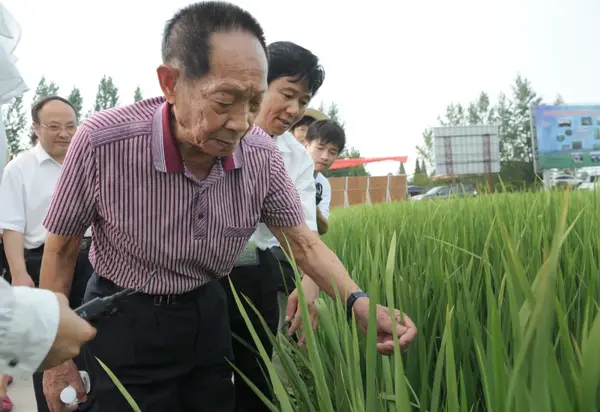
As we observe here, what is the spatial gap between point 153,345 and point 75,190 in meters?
0.32

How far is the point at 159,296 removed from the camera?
1159 millimetres

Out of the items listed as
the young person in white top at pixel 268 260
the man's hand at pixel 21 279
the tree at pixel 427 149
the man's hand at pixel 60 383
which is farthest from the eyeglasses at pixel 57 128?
the tree at pixel 427 149

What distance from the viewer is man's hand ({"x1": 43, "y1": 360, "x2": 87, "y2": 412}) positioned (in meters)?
1.16

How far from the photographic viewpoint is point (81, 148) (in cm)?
108

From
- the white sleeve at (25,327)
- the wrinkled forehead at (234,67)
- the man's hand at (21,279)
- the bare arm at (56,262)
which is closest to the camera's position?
the white sleeve at (25,327)

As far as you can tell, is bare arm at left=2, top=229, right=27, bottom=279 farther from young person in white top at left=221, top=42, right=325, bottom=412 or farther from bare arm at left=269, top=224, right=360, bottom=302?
bare arm at left=269, top=224, right=360, bottom=302

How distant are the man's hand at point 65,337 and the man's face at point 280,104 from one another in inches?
36.8

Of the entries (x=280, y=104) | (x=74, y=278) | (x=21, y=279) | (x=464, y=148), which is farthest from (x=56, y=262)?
(x=464, y=148)

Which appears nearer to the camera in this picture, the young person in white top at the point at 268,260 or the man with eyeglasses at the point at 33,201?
the young person in white top at the point at 268,260

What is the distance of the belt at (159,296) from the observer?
3.79ft

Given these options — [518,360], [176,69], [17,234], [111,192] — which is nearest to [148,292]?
[111,192]

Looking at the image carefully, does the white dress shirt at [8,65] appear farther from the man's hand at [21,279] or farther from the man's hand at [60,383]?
the man's hand at [21,279]

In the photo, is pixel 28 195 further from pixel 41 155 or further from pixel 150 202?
pixel 150 202

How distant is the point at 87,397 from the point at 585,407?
96 cm
